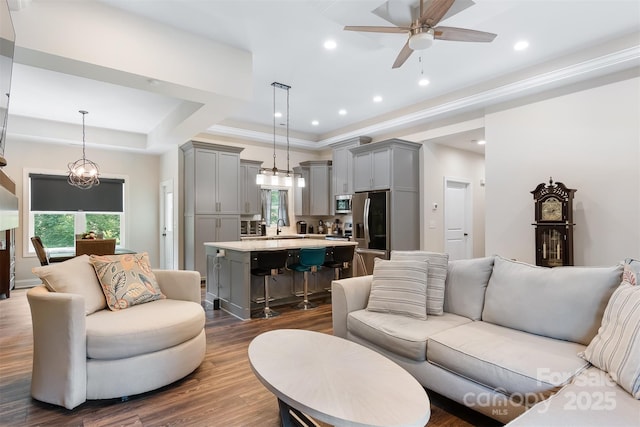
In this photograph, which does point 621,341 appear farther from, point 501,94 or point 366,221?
point 366,221

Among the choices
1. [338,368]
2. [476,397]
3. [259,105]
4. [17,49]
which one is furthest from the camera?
[259,105]

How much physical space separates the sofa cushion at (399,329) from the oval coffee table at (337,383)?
0.39 meters

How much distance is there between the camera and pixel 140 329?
227 centimetres

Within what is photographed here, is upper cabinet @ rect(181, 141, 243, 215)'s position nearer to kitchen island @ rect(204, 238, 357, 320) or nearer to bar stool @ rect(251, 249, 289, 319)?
kitchen island @ rect(204, 238, 357, 320)

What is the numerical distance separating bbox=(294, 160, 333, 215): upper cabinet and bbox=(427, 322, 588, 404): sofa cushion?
17.8 feet

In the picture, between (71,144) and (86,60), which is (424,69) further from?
(71,144)

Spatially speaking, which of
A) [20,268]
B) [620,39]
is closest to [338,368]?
[620,39]

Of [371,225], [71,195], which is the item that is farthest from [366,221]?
[71,195]

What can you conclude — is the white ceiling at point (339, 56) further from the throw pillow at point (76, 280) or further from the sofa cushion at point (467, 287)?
the sofa cushion at point (467, 287)

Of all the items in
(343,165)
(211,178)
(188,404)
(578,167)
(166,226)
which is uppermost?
(343,165)

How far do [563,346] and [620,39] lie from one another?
3.69 m

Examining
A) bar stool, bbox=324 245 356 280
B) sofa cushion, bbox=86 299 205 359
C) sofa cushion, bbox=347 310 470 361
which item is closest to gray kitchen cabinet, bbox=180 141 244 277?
bar stool, bbox=324 245 356 280

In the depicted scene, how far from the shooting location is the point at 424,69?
4383 mm

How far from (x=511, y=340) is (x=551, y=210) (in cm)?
271
